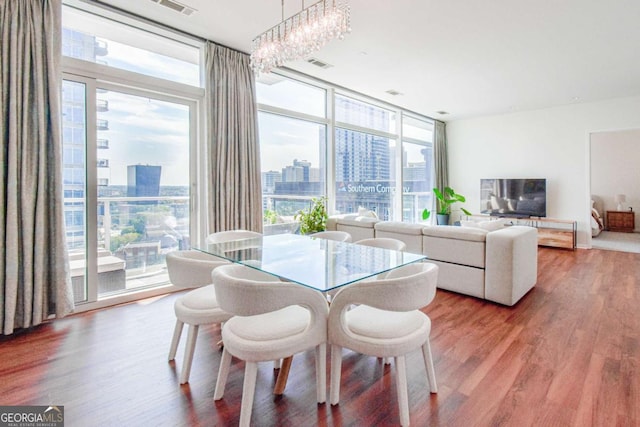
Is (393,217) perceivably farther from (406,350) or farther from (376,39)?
(406,350)

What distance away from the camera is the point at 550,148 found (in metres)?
6.83

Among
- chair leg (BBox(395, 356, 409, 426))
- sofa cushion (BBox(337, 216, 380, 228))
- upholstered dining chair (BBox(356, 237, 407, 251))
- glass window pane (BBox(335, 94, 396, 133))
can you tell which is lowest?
chair leg (BBox(395, 356, 409, 426))

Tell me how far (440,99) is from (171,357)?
20.0 ft

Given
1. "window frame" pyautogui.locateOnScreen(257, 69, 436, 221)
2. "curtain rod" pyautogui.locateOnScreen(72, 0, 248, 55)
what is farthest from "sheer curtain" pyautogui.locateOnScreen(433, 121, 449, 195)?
"curtain rod" pyautogui.locateOnScreen(72, 0, 248, 55)

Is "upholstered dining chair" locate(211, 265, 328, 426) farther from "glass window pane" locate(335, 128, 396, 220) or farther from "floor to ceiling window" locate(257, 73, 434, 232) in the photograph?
"glass window pane" locate(335, 128, 396, 220)

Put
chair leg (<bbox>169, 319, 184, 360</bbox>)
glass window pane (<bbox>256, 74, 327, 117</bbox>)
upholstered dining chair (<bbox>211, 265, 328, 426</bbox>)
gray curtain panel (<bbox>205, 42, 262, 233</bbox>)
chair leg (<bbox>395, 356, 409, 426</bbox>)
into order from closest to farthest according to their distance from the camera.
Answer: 1. upholstered dining chair (<bbox>211, 265, 328, 426</bbox>)
2. chair leg (<bbox>395, 356, 409, 426</bbox>)
3. chair leg (<bbox>169, 319, 184, 360</bbox>)
4. gray curtain panel (<bbox>205, 42, 262, 233</bbox>)
5. glass window pane (<bbox>256, 74, 327, 117</bbox>)

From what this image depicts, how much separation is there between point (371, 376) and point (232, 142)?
3.00 metres

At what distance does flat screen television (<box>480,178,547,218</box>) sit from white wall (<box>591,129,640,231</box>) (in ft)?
10.2

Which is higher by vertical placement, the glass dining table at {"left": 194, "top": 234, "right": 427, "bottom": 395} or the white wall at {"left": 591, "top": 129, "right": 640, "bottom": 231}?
the white wall at {"left": 591, "top": 129, "right": 640, "bottom": 231}

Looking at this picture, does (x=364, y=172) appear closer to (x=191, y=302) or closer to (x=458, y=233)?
(x=458, y=233)

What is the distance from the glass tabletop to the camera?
70.0 inches

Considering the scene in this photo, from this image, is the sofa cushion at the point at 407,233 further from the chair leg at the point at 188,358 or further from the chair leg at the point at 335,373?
the chair leg at the point at 188,358

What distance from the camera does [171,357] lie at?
222 centimetres

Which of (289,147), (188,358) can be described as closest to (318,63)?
(289,147)
